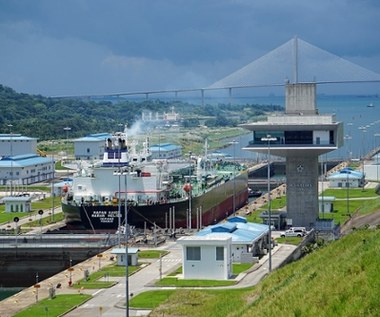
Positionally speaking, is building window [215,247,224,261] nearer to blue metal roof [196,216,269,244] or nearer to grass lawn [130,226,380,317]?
blue metal roof [196,216,269,244]

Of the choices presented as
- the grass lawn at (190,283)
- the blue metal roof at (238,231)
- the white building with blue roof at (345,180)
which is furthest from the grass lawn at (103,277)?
the white building with blue roof at (345,180)

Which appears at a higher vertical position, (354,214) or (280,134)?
(280,134)

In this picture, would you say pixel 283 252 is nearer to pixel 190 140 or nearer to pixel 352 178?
pixel 352 178

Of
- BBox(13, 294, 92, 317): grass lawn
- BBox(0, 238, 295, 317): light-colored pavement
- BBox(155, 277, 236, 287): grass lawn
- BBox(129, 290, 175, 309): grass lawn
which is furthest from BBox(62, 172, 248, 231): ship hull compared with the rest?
BBox(13, 294, 92, 317): grass lawn

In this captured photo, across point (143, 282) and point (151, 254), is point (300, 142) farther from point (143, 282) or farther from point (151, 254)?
point (143, 282)

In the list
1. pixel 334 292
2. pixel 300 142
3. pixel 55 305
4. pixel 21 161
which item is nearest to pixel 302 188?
pixel 300 142

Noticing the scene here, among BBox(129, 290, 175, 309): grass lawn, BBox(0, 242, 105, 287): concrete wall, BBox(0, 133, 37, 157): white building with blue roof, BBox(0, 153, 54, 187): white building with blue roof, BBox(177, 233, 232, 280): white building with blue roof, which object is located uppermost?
BBox(0, 133, 37, 157): white building with blue roof

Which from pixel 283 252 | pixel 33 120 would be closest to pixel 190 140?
pixel 33 120

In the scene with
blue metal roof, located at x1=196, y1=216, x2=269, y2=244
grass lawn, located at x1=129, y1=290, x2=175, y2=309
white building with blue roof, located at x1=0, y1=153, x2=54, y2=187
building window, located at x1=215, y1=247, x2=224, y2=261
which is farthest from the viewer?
white building with blue roof, located at x1=0, y1=153, x2=54, y2=187
